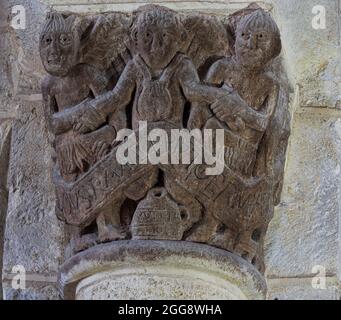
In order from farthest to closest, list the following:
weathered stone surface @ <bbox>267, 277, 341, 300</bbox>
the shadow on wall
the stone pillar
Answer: the shadow on wall < weathered stone surface @ <bbox>267, 277, 341, 300</bbox> < the stone pillar

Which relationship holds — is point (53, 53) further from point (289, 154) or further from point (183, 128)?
point (289, 154)

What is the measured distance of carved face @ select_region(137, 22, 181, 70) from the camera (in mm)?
2941

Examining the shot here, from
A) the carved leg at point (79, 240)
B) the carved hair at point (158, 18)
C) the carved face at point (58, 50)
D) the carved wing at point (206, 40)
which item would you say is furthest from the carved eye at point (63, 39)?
the carved leg at point (79, 240)

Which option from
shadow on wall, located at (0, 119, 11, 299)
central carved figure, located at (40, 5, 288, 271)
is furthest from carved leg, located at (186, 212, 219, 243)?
shadow on wall, located at (0, 119, 11, 299)

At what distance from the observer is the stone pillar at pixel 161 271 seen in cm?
291

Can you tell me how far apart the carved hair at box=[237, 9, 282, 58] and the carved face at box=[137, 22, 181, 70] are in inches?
5.3

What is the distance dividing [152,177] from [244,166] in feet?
0.61

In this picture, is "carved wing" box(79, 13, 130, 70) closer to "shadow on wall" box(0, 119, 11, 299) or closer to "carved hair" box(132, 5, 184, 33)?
"carved hair" box(132, 5, 184, 33)

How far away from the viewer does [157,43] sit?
294cm

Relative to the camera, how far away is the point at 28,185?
3.28 m

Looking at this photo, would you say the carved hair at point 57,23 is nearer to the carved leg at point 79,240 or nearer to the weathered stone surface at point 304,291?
the carved leg at point 79,240

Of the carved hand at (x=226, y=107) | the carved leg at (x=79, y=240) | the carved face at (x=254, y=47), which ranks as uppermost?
the carved face at (x=254, y=47)
